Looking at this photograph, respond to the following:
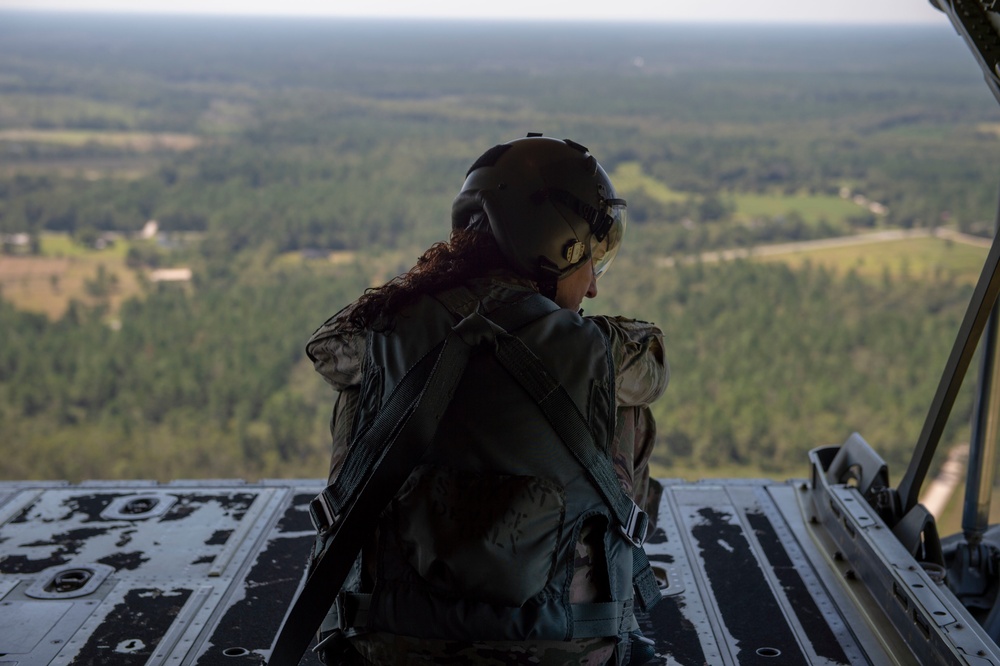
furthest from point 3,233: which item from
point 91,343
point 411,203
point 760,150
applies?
point 760,150

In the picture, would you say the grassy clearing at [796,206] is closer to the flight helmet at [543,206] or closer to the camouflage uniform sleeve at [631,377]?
the flight helmet at [543,206]

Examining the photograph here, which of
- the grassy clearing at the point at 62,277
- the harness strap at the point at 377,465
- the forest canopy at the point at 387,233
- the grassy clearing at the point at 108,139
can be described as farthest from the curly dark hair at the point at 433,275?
the grassy clearing at the point at 108,139

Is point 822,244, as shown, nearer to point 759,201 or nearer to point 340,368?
point 759,201

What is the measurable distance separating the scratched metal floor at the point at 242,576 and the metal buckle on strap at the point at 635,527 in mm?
935

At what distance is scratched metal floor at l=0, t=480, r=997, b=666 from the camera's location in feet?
9.96

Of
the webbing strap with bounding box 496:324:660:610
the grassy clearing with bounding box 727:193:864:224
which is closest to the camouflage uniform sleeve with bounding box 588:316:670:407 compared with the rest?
the webbing strap with bounding box 496:324:660:610

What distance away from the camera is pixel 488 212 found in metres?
2.46

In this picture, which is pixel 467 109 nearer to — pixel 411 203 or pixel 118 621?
pixel 411 203

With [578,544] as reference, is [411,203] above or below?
below

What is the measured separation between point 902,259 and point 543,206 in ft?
160

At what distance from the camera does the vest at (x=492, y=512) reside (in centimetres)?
197

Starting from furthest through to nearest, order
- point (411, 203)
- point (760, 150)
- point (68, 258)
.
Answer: point (760, 150), point (411, 203), point (68, 258)

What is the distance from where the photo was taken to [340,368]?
2.35m

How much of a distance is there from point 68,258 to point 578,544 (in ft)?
165
